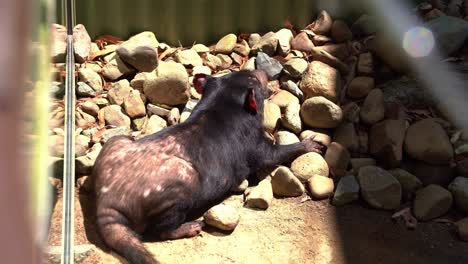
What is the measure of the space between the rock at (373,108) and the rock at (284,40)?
0.86 meters

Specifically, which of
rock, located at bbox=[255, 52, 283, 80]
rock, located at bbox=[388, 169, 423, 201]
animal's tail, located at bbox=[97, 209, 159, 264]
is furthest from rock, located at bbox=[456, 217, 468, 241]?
rock, located at bbox=[255, 52, 283, 80]

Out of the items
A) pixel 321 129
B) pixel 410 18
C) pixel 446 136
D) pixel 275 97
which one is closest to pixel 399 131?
pixel 446 136

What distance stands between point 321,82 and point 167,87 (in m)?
1.05

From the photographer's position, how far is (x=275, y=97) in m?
4.37

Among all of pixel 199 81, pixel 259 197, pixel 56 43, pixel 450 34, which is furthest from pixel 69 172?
pixel 450 34

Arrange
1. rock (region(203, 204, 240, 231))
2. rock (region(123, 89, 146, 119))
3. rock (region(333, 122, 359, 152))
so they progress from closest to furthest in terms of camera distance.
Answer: rock (region(203, 204, 240, 231)) → rock (region(333, 122, 359, 152)) → rock (region(123, 89, 146, 119))

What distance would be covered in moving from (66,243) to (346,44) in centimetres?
309

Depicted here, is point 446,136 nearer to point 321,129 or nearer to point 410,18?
point 321,129

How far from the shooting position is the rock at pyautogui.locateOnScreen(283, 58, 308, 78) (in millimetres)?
4453

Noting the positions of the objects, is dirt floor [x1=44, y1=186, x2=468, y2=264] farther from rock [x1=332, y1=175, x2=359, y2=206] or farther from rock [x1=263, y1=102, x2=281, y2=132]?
rock [x1=263, y1=102, x2=281, y2=132]

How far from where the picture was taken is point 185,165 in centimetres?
344

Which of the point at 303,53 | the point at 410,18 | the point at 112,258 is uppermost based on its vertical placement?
the point at 410,18

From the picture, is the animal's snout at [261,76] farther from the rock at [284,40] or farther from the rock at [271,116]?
the rock at [284,40]

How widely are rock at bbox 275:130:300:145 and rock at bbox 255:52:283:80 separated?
57cm
